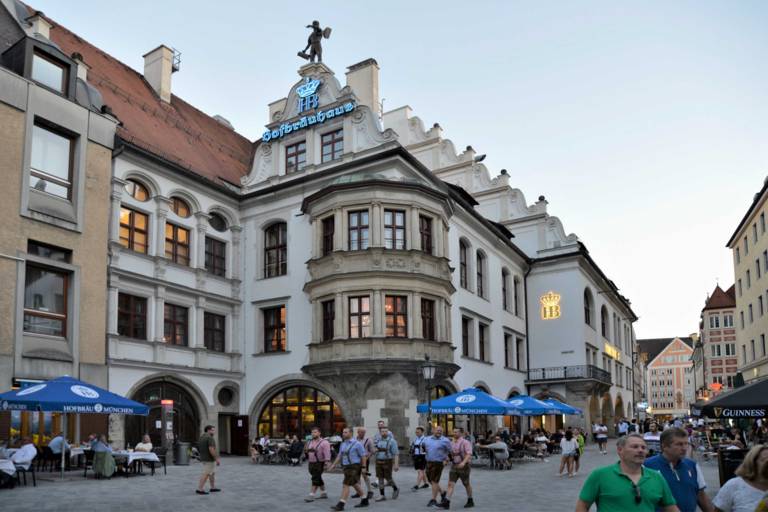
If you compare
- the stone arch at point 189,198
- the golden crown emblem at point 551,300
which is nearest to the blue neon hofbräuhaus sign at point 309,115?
the stone arch at point 189,198

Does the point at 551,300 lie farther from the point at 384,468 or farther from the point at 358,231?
the point at 384,468

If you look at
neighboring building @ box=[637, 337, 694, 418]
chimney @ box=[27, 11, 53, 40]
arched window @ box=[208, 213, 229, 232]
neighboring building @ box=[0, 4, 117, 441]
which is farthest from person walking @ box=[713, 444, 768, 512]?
neighboring building @ box=[637, 337, 694, 418]

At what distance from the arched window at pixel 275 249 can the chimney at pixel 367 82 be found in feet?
24.9

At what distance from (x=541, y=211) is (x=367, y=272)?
63.2ft

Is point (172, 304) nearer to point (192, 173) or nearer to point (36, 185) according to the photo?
point (192, 173)

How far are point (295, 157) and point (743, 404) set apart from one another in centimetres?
2504

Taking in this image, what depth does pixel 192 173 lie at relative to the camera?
30969mm

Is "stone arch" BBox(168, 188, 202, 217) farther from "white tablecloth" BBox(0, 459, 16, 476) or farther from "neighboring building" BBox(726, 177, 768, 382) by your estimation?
"neighboring building" BBox(726, 177, 768, 382)

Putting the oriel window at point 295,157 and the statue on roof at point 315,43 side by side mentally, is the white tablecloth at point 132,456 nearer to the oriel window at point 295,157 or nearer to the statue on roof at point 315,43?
the oriel window at point 295,157

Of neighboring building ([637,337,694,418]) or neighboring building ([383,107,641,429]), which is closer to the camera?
neighboring building ([383,107,641,429])

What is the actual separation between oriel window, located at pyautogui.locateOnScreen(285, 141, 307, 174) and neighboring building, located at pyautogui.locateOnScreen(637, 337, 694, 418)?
127827 mm

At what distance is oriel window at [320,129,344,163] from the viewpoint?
3307 centimetres

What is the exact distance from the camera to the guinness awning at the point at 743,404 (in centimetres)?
1258

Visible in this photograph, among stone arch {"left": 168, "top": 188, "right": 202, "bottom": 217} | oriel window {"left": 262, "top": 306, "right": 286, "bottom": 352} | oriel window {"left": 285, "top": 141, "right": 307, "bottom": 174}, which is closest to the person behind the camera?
stone arch {"left": 168, "top": 188, "right": 202, "bottom": 217}
